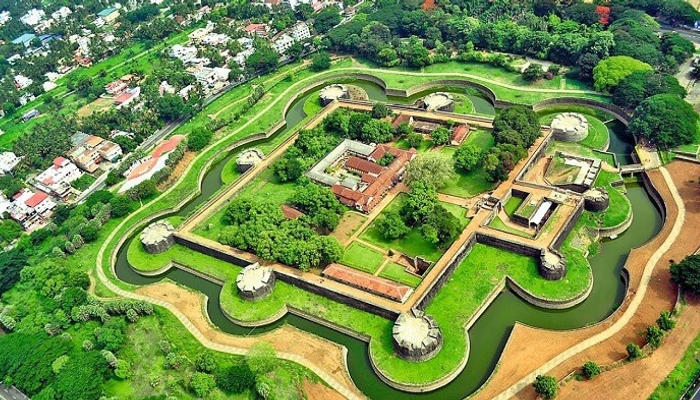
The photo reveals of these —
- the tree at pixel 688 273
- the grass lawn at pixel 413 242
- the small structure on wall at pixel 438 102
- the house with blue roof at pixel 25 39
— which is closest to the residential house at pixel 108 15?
the house with blue roof at pixel 25 39

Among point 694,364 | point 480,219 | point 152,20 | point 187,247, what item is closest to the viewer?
point 694,364

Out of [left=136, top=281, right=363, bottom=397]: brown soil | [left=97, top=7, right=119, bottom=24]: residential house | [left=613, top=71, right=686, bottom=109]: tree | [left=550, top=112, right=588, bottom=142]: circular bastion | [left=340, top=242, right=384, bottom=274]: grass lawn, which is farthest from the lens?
[left=97, top=7, right=119, bottom=24]: residential house

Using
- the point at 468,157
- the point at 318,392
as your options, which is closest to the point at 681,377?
the point at 318,392

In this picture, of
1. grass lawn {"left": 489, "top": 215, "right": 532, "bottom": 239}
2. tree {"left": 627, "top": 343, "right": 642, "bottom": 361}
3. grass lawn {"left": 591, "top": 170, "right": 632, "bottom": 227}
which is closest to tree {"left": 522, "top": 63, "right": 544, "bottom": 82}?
grass lawn {"left": 591, "top": 170, "right": 632, "bottom": 227}

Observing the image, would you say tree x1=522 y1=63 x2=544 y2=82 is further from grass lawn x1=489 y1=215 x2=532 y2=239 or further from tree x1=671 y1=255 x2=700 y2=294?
tree x1=671 y1=255 x2=700 y2=294

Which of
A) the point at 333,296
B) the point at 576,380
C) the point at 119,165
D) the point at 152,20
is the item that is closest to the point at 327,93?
the point at 119,165

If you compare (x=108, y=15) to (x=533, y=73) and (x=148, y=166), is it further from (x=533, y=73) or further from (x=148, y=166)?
(x=533, y=73)

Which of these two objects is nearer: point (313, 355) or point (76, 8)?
point (313, 355)

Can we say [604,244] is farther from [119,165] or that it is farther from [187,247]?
[119,165]
